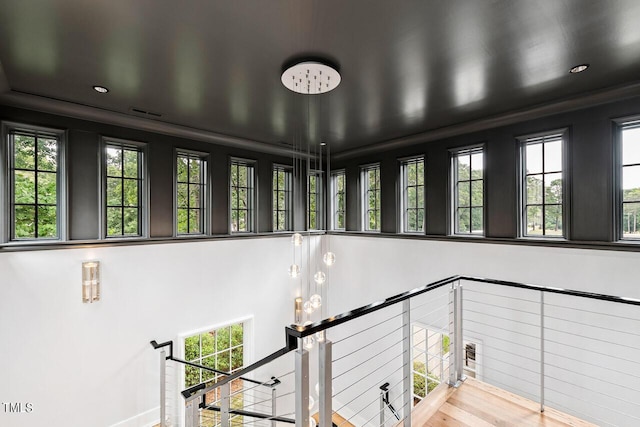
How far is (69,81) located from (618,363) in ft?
21.2

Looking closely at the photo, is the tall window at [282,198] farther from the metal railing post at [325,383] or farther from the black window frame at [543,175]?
the metal railing post at [325,383]

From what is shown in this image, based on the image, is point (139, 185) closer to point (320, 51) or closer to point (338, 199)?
point (320, 51)

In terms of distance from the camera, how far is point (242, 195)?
5625mm

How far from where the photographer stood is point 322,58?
8.72 ft

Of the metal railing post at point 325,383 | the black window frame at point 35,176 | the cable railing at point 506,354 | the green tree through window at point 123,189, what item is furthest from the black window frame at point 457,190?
the black window frame at point 35,176

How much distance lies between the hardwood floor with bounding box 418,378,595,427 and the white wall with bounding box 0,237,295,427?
12.2 feet

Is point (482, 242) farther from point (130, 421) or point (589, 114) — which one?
point (130, 421)

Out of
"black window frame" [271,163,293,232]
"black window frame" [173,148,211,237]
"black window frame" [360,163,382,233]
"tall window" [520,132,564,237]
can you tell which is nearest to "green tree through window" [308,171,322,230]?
"black window frame" [271,163,293,232]

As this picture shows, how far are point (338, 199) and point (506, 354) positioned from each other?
420 centimetres

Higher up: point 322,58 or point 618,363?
point 322,58

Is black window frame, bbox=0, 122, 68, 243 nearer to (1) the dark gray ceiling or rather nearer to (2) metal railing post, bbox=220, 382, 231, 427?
(1) the dark gray ceiling

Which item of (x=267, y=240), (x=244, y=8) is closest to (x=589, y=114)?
(x=244, y=8)

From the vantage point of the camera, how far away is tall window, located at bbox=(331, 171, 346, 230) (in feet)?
22.3

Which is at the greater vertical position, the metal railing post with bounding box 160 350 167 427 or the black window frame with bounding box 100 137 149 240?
the black window frame with bounding box 100 137 149 240
